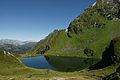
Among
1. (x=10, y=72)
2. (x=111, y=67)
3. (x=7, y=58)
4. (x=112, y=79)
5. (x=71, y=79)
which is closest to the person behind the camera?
(x=112, y=79)

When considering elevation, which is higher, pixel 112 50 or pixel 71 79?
pixel 112 50

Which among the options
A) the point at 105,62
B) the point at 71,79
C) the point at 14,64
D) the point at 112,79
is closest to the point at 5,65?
the point at 14,64

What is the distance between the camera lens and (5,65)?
133 meters

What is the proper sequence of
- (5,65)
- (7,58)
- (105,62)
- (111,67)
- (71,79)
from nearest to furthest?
1. (71,79)
2. (111,67)
3. (105,62)
4. (5,65)
5. (7,58)

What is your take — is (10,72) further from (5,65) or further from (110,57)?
(110,57)

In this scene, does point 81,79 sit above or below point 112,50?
below

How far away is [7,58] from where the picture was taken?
486 ft

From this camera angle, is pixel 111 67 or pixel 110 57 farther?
pixel 110 57

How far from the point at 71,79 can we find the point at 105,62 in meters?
48.0

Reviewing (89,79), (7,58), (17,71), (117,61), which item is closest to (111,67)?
(117,61)

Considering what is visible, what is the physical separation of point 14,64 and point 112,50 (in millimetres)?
52925

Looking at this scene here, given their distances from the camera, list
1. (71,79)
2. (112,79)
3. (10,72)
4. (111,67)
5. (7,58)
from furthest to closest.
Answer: (7,58), (10,72), (111,67), (71,79), (112,79)

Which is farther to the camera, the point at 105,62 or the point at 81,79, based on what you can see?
the point at 105,62

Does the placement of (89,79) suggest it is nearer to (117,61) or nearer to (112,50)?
(117,61)
